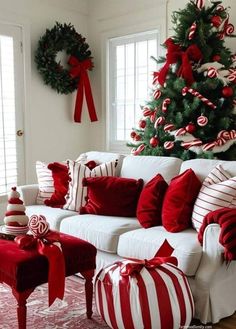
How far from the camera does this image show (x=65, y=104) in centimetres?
528

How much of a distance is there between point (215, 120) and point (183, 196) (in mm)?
1151

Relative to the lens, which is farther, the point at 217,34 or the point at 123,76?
the point at 123,76

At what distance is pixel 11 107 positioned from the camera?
15.2 feet

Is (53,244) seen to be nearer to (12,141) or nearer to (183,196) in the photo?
(183,196)

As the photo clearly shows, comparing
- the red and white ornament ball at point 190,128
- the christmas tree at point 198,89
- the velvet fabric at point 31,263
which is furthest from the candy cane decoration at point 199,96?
the velvet fabric at point 31,263

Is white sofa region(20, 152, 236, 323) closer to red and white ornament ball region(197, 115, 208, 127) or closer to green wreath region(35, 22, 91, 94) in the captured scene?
red and white ornament ball region(197, 115, 208, 127)

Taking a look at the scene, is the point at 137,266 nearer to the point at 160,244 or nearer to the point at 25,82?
the point at 160,244

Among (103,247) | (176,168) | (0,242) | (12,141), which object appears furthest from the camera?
(12,141)

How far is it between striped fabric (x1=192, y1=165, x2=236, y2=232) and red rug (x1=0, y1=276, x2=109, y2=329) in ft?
2.97

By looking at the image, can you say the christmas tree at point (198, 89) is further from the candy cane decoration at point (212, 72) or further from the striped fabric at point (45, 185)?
the striped fabric at point (45, 185)

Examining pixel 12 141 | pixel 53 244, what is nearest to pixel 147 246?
pixel 53 244

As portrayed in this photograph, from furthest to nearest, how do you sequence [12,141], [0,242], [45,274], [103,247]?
1. [12,141]
2. [103,247]
3. [0,242]
4. [45,274]

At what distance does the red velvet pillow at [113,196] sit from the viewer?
3148 mm

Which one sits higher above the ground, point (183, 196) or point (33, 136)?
point (33, 136)
